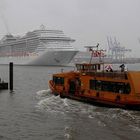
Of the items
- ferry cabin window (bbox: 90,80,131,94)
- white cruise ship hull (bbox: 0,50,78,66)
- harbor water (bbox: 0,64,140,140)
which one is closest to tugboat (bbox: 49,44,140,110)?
ferry cabin window (bbox: 90,80,131,94)

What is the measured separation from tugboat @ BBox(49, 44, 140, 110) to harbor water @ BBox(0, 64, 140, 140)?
0.66 meters

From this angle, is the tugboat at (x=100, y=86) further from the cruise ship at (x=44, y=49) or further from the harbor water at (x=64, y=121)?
the cruise ship at (x=44, y=49)

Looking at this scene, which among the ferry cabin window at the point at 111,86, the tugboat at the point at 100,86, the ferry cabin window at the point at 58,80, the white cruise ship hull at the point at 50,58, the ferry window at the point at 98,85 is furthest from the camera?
the white cruise ship hull at the point at 50,58

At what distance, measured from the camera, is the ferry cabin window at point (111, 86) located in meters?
27.7

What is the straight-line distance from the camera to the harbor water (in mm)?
20875

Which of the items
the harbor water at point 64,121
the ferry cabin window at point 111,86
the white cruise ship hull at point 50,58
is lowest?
the harbor water at point 64,121

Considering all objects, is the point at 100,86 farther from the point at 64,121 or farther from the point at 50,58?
the point at 50,58

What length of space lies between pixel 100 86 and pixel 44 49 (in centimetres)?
8316

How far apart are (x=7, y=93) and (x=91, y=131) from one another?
18711 mm

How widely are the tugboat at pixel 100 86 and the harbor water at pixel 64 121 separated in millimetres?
660

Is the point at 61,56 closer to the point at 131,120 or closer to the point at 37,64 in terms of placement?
the point at 37,64

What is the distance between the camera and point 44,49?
112 m

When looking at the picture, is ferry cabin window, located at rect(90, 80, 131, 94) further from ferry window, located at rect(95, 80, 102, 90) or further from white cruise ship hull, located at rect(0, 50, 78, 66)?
white cruise ship hull, located at rect(0, 50, 78, 66)

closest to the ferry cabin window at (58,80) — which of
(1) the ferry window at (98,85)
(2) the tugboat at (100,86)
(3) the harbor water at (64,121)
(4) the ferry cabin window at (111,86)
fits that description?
(2) the tugboat at (100,86)
